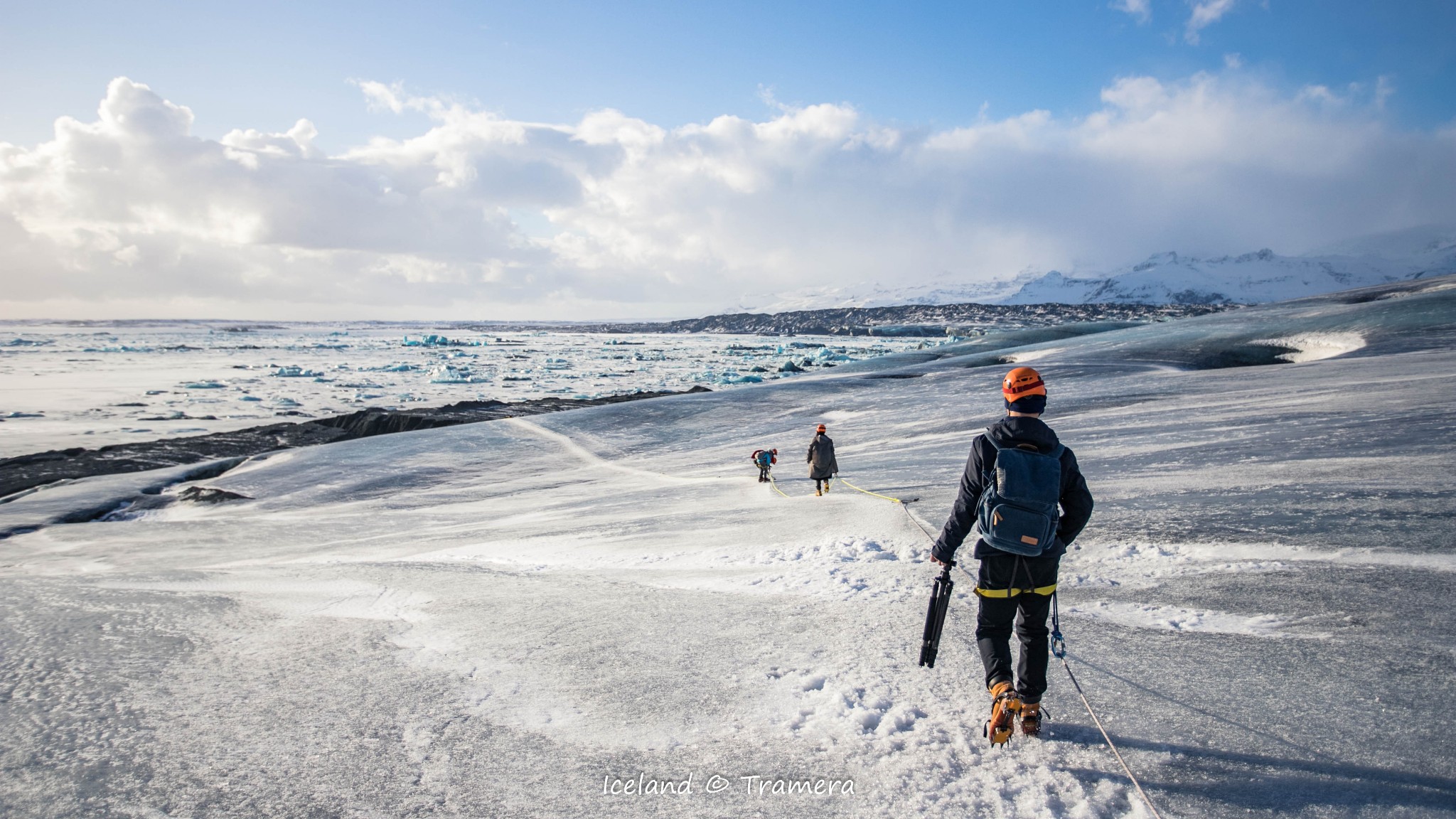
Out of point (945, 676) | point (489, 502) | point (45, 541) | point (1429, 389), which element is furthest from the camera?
point (489, 502)

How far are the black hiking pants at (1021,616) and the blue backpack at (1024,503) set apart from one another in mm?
123

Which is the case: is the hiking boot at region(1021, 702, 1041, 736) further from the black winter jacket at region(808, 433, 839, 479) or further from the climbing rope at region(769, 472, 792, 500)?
the climbing rope at region(769, 472, 792, 500)

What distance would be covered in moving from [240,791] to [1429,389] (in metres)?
16.3

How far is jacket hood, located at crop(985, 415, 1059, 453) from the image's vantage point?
3.55 meters

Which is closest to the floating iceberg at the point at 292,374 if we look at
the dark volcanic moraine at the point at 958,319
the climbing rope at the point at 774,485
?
the climbing rope at the point at 774,485

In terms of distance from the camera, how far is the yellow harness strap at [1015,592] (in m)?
3.60

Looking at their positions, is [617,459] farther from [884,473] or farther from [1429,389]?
[1429,389]

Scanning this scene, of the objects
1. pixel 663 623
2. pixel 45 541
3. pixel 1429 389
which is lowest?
pixel 45 541

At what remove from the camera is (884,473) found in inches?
521

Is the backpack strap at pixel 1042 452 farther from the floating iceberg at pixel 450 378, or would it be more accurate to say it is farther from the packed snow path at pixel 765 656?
the floating iceberg at pixel 450 378

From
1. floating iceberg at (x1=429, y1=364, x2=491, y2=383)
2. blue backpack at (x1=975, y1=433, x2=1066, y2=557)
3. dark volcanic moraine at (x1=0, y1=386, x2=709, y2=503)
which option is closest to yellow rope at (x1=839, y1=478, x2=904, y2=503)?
blue backpack at (x1=975, y1=433, x2=1066, y2=557)

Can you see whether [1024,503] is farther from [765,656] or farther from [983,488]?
[765,656]

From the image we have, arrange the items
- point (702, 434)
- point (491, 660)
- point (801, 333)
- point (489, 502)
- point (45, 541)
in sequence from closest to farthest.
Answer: point (491, 660), point (45, 541), point (489, 502), point (702, 434), point (801, 333)

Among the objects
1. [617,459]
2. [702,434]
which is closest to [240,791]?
[617,459]
